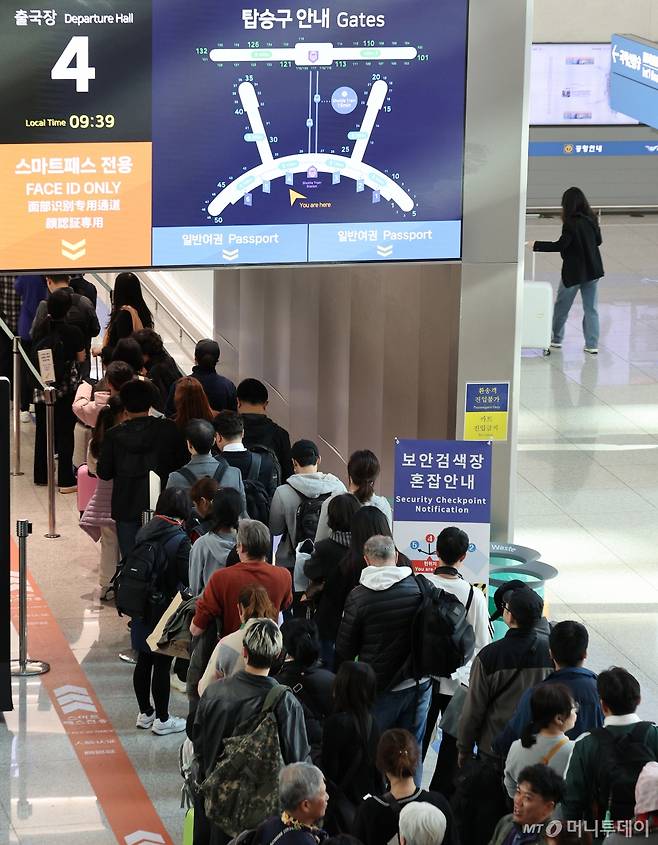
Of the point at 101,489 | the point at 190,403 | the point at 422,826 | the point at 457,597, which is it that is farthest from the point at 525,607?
the point at 101,489

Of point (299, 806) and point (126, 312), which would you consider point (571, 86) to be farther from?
point (299, 806)

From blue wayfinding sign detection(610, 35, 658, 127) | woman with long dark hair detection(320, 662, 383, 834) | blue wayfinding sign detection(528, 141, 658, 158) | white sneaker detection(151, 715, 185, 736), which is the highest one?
blue wayfinding sign detection(528, 141, 658, 158)

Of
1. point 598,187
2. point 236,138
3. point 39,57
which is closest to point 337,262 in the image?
point 236,138

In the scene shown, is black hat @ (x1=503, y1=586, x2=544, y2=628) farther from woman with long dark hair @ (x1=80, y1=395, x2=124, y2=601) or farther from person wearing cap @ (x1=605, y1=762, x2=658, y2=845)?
woman with long dark hair @ (x1=80, y1=395, x2=124, y2=601)

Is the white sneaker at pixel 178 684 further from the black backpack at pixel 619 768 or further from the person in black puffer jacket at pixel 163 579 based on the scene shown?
the black backpack at pixel 619 768

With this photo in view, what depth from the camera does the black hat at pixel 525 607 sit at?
5574mm

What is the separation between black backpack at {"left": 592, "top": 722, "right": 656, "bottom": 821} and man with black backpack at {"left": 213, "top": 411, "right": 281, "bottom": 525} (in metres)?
3.30

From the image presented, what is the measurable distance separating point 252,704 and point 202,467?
263cm

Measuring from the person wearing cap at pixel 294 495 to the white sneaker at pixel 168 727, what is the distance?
0.94 metres

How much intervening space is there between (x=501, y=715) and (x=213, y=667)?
110 centimetres

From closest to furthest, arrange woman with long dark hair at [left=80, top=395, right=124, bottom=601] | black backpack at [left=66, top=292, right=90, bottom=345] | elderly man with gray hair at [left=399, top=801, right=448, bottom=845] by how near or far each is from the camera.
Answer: elderly man with gray hair at [left=399, top=801, right=448, bottom=845] → woman with long dark hair at [left=80, top=395, right=124, bottom=601] → black backpack at [left=66, top=292, right=90, bottom=345]

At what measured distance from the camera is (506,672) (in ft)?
18.2

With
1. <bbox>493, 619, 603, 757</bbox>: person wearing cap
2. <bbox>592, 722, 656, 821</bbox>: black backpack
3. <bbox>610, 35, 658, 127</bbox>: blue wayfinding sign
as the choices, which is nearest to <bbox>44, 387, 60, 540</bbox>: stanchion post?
<bbox>610, 35, 658, 127</bbox>: blue wayfinding sign

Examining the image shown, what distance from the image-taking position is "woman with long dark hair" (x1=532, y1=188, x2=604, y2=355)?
1556 cm
